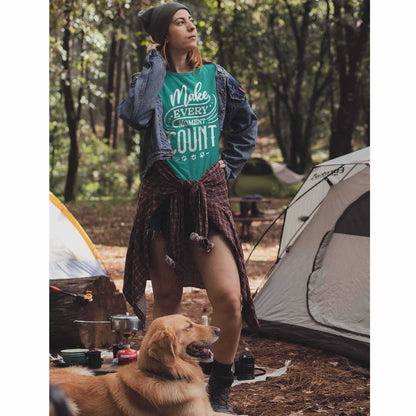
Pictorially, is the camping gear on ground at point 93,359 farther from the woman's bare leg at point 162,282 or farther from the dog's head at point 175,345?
the dog's head at point 175,345

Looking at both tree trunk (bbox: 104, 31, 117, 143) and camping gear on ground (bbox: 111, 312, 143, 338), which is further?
tree trunk (bbox: 104, 31, 117, 143)

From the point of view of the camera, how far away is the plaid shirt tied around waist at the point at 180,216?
2.86 meters

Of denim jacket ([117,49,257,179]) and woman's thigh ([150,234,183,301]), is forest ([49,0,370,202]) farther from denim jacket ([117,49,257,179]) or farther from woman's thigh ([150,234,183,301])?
woman's thigh ([150,234,183,301])

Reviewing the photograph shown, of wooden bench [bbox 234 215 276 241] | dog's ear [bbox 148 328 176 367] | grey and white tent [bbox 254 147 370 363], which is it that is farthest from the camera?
wooden bench [bbox 234 215 276 241]

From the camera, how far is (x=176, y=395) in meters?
2.55

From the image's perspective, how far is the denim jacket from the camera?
9.05 ft

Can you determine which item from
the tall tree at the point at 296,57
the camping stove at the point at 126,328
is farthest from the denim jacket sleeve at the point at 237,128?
the tall tree at the point at 296,57

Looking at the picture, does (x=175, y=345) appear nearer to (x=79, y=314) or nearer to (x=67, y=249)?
(x=79, y=314)

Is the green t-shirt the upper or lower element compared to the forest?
lower

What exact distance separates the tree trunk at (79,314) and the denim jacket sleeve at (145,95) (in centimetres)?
225

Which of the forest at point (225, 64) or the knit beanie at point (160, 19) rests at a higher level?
the forest at point (225, 64)

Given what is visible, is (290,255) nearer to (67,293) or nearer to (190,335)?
(67,293)

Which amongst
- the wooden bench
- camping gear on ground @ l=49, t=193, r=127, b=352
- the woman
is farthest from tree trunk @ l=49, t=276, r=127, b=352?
the wooden bench
